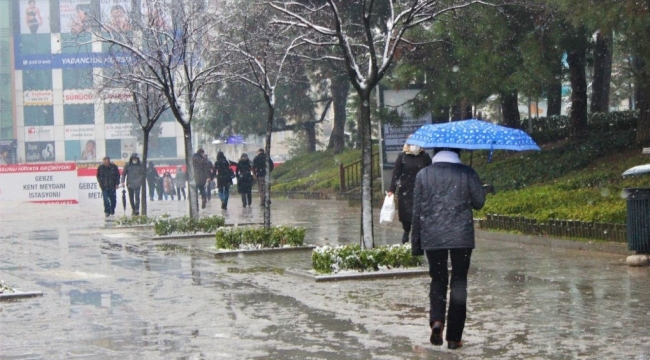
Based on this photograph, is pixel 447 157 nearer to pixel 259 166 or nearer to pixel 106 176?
pixel 106 176

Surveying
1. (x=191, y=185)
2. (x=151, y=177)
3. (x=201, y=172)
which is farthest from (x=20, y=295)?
(x=151, y=177)

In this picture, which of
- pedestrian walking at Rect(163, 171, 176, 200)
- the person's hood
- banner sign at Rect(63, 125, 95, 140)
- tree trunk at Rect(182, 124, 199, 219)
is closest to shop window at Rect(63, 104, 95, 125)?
banner sign at Rect(63, 125, 95, 140)

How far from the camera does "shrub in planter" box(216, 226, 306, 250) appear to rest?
17172 mm

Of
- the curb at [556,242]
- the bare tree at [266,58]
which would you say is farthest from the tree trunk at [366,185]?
the curb at [556,242]

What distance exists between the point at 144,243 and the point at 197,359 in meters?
11.8

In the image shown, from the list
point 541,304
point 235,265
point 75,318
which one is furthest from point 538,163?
point 75,318

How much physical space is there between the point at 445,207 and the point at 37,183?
1364 inches

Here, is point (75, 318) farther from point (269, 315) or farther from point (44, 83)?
point (44, 83)

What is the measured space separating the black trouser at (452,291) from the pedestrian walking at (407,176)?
6496mm

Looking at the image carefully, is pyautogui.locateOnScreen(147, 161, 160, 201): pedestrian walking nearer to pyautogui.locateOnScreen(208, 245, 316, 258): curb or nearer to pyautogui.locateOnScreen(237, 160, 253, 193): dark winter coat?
pyautogui.locateOnScreen(237, 160, 253, 193): dark winter coat

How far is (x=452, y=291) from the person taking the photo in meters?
8.83

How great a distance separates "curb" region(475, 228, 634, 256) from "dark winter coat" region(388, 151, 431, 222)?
2.58m

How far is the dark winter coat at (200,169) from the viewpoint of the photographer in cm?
3300

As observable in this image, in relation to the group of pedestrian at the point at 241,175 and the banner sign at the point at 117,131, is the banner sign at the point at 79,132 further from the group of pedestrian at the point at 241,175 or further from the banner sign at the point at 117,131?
the group of pedestrian at the point at 241,175
